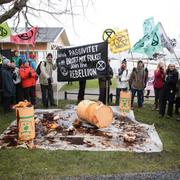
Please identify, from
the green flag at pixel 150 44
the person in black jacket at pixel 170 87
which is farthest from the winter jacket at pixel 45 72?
the person in black jacket at pixel 170 87

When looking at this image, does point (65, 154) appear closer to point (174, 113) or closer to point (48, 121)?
point (48, 121)

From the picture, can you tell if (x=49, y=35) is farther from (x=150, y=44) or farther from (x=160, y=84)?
(x=160, y=84)

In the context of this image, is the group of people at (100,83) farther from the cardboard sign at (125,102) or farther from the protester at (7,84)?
the cardboard sign at (125,102)

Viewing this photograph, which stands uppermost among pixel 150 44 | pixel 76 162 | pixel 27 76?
pixel 150 44

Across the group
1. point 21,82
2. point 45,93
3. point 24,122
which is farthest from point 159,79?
point 24,122

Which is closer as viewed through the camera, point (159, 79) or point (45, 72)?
point (159, 79)

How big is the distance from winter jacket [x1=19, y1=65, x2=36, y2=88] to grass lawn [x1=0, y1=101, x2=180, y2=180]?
455 centimetres

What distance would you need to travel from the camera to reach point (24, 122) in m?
7.60

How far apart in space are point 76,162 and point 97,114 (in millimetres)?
2349

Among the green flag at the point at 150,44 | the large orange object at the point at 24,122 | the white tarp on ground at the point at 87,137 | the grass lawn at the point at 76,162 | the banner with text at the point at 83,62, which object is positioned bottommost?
the grass lawn at the point at 76,162

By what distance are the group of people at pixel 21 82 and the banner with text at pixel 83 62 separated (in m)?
0.51

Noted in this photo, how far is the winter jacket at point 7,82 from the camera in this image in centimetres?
1064

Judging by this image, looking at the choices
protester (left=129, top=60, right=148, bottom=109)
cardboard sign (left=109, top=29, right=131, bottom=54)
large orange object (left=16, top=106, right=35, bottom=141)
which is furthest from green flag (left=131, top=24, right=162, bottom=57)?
large orange object (left=16, top=106, right=35, bottom=141)

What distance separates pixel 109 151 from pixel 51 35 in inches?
724
